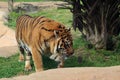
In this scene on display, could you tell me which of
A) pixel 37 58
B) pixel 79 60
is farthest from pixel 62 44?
pixel 79 60

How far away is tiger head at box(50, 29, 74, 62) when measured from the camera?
6.89 m

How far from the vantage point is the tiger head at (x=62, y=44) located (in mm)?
6887

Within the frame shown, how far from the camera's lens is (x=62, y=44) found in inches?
271

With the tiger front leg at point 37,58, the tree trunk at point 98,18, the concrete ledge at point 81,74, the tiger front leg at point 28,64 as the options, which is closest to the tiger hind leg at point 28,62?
the tiger front leg at point 28,64

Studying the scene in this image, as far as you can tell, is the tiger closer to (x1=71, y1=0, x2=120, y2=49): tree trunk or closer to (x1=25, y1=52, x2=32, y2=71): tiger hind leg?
(x1=25, y1=52, x2=32, y2=71): tiger hind leg

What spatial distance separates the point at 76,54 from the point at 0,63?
1.72 metres

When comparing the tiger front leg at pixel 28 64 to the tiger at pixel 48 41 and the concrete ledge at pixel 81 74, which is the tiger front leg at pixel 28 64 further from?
the concrete ledge at pixel 81 74

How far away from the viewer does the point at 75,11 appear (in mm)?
9758

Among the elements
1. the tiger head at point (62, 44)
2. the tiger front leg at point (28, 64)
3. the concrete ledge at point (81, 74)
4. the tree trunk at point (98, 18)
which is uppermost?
the tree trunk at point (98, 18)

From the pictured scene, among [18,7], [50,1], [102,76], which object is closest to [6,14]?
Answer: [18,7]

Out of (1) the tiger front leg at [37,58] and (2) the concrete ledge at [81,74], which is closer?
(2) the concrete ledge at [81,74]

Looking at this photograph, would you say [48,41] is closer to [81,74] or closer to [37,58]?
[37,58]

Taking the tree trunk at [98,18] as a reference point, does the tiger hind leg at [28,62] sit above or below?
below

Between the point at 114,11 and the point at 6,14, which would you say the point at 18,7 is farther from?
the point at 114,11
